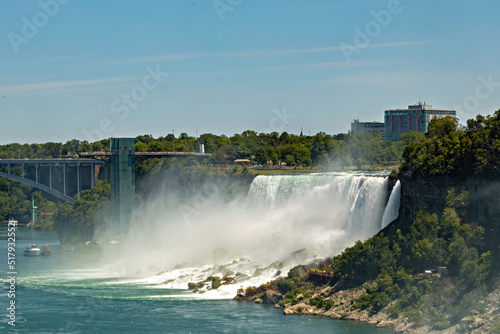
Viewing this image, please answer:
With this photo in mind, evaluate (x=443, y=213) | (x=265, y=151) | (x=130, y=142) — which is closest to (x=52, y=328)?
(x=443, y=213)

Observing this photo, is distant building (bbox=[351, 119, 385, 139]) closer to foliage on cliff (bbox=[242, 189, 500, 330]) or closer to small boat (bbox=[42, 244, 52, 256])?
small boat (bbox=[42, 244, 52, 256])

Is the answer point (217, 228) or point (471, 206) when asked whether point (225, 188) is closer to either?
point (217, 228)

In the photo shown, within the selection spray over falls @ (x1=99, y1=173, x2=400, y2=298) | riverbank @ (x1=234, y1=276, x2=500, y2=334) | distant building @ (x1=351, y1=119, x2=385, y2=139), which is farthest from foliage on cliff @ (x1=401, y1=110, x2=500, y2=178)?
distant building @ (x1=351, y1=119, x2=385, y2=139)

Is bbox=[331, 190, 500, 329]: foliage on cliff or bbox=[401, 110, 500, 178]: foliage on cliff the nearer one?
bbox=[331, 190, 500, 329]: foliage on cliff

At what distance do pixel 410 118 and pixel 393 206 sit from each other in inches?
2746

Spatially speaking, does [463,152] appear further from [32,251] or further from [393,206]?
[32,251]

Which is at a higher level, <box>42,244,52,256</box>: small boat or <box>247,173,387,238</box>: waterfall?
<box>247,173,387,238</box>: waterfall

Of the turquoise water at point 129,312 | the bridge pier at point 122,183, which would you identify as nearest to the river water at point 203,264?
the turquoise water at point 129,312

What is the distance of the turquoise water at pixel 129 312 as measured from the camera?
3641 cm

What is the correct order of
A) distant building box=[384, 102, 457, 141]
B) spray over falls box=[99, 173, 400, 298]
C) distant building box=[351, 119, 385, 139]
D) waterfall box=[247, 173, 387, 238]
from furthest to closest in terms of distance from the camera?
1. distant building box=[351, 119, 385, 139]
2. distant building box=[384, 102, 457, 141]
3. waterfall box=[247, 173, 387, 238]
4. spray over falls box=[99, 173, 400, 298]

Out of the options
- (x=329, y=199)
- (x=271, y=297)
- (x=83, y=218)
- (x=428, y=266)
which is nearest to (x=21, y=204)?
(x=83, y=218)

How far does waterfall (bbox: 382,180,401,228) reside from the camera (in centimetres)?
4362

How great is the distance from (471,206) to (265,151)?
41.7 m

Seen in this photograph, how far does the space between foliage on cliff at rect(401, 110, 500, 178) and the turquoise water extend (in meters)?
8.41
